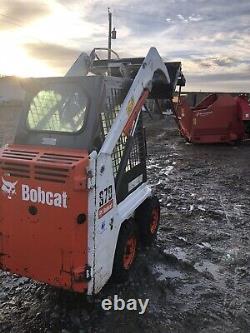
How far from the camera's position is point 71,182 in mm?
2867

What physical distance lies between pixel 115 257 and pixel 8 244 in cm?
98

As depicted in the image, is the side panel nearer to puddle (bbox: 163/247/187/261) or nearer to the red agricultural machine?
puddle (bbox: 163/247/187/261)

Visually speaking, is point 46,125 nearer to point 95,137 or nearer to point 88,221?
point 95,137

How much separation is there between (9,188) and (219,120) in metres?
9.90

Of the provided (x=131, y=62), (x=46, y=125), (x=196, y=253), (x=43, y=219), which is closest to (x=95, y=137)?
(x=46, y=125)

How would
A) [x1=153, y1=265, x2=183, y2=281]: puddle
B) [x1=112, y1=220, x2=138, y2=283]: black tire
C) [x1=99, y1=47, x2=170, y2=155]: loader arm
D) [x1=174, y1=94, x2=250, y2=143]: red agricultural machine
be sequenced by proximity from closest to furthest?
[x1=99, y1=47, x2=170, y2=155]: loader arm → [x1=112, y1=220, x2=138, y2=283]: black tire → [x1=153, y1=265, x2=183, y2=281]: puddle → [x1=174, y1=94, x2=250, y2=143]: red agricultural machine

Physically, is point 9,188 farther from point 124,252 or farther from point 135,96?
point 135,96

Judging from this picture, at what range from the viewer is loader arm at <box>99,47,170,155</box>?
10.6ft

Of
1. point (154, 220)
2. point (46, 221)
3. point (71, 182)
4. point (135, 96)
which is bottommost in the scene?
point (154, 220)

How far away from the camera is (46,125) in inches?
137

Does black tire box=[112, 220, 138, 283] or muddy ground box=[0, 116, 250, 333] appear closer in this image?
muddy ground box=[0, 116, 250, 333]

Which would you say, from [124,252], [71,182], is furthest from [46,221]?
[124,252]

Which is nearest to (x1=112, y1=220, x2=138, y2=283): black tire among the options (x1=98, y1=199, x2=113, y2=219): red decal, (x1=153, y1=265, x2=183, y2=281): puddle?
(x1=153, y1=265, x2=183, y2=281): puddle

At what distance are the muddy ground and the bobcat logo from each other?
109 centimetres
